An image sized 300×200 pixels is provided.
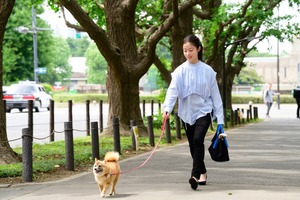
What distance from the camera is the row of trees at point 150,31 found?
21.5 metres

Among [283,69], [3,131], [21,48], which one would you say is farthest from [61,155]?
[283,69]

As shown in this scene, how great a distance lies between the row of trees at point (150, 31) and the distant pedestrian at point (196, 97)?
192 inches

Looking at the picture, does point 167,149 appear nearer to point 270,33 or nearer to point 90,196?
point 90,196

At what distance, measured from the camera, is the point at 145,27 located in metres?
33.2

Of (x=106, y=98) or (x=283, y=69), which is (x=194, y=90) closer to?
(x=106, y=98)

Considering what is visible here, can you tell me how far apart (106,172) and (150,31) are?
2024cm

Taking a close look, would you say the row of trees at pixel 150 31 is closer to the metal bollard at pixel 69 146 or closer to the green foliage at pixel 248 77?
the metal bollard at pixel 69 146

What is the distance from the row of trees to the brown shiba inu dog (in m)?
4.84

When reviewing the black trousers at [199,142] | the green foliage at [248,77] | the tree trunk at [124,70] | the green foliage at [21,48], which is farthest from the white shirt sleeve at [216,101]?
the green foliage at [248,77]

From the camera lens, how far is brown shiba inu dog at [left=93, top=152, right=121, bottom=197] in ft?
29.0

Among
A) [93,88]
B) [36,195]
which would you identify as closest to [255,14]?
[36,195]

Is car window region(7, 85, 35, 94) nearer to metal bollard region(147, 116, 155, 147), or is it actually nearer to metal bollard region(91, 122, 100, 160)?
metal bollard region(147, 116, 155, 147)

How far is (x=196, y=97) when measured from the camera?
32.1 ft

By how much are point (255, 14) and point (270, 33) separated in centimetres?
446
